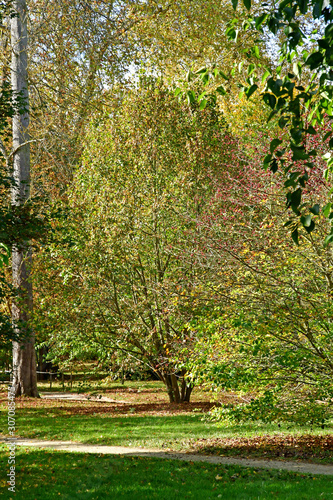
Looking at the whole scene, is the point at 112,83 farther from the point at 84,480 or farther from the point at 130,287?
the point at 84,480

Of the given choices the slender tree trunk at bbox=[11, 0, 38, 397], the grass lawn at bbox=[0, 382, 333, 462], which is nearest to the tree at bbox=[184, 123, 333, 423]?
the grass lawn at bbox=[0, 382, 333, 462]

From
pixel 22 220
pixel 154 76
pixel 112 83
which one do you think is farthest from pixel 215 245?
pixel 112 83

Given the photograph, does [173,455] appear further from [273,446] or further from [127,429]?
A: [127,429]

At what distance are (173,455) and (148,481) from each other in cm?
227

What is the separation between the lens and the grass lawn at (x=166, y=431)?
9852 millimetres

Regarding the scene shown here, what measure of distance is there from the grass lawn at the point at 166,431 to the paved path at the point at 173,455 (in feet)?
1.25

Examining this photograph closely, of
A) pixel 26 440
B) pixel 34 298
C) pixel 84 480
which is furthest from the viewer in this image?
pixel 34 298

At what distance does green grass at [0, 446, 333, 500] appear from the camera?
628cm

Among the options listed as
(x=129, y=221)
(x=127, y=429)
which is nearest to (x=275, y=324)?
(x=127, y=429)

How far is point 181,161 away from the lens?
13.9 meters

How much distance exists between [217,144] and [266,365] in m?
8.32

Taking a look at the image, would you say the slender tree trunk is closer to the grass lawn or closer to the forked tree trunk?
the grass lawn

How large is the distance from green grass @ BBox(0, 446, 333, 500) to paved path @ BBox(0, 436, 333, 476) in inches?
18.6

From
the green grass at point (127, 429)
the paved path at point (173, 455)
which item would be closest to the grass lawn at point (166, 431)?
the green grass at point (127, 429)
